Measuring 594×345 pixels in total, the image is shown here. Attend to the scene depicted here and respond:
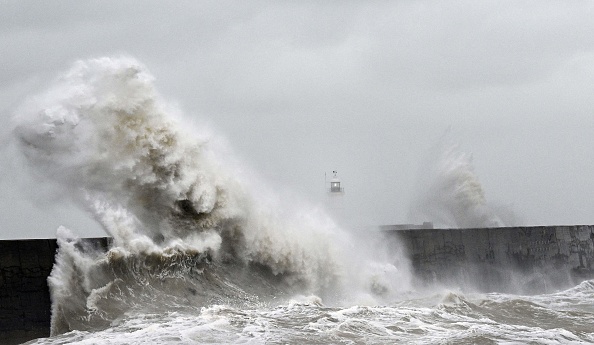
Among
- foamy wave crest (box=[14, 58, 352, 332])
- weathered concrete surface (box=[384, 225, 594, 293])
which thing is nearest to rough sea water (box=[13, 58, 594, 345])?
foamy wave crest (box=[14, 58, 352, 332])

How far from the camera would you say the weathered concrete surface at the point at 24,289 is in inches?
307

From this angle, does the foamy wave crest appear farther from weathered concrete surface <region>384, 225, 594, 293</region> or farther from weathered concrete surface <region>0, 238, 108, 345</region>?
weathered concrete surface <region>384, 225, 594, 293</region>

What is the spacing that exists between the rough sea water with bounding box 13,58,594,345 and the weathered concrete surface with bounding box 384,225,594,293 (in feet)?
3.30

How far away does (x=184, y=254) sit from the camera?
31.7 feet

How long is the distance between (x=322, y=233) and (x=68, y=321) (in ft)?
17.5

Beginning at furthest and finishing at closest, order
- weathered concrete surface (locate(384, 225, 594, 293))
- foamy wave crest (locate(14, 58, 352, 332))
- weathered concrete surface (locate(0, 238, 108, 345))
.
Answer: weathered concrete surface (locate(384, 225, 594, 293)), foamy wave crest (locate(14, 58, 352, 332)), weathered concrete surface (locate(0, 238, 108, 345))

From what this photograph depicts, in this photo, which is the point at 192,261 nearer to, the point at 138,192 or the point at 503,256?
the point at 138,192

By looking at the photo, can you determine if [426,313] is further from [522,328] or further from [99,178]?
[99,178]

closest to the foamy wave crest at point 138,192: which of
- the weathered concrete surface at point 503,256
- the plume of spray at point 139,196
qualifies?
the plume of spray at point 139,196

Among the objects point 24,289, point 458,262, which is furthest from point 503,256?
point 24,289

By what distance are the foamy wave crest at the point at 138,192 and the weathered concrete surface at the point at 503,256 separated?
233 centimetres

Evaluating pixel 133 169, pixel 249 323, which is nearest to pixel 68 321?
pixel 249 323

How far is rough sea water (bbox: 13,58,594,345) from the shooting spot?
8047mm

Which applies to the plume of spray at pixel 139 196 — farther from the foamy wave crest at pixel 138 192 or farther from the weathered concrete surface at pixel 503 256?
the weathered concrete surface at pixel 503 256
